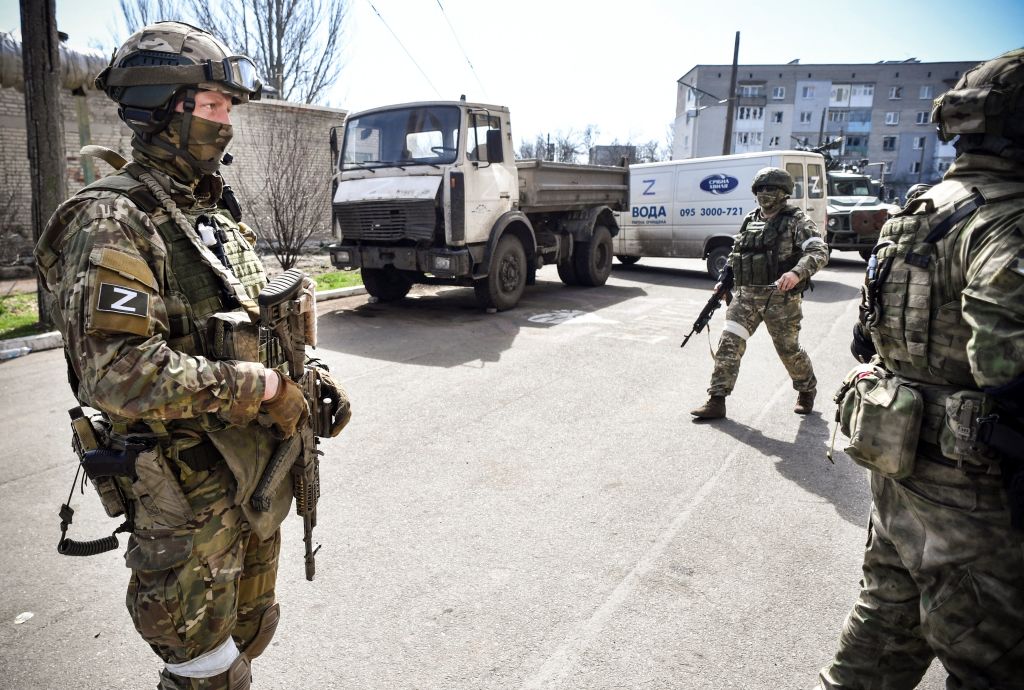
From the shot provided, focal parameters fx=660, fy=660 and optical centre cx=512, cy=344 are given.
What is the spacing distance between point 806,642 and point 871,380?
1.07 meters

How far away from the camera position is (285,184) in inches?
489

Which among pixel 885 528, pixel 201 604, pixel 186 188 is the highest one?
pixel 186 188

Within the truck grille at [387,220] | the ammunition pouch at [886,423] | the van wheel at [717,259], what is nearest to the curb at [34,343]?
the truck grille at [387,220]

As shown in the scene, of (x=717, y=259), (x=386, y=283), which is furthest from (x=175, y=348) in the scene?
(x=717, y=259)

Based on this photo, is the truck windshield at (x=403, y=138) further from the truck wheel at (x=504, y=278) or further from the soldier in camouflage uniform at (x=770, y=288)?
the soldier in camouflage uniform at (x=770, y=288)

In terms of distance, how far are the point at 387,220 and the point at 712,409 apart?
4.78m

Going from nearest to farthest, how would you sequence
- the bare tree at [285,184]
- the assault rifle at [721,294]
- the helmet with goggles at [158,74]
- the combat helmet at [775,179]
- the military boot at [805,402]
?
the helmet with goggles at [158,74], the combat helmet at [775,179], the military boot at [805,402], the assault rifle at [721,294], the bare tree at [285,184]

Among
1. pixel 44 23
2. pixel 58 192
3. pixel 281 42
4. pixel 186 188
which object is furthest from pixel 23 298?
pixel 281 42

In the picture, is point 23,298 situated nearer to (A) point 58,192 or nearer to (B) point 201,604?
(A) point 58,192

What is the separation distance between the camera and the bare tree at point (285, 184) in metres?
11.0

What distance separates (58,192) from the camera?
6824 mm

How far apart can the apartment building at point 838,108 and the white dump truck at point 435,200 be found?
5641 cm

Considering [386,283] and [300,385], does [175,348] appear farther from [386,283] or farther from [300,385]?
[386,283]

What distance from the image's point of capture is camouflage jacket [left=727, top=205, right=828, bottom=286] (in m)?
4.57
